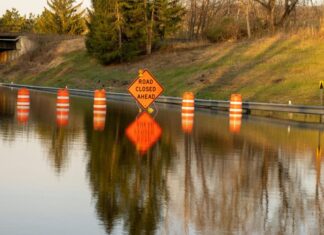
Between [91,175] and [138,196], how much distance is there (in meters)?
2.30

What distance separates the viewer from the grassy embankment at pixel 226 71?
46.5 m

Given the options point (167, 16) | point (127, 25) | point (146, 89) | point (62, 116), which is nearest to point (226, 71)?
point (127, 25)

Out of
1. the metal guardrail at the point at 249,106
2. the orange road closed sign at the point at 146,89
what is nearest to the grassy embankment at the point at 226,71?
the metal guardrail at the point at 249,106

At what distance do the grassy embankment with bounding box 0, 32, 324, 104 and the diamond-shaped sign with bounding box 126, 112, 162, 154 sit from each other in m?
14.5

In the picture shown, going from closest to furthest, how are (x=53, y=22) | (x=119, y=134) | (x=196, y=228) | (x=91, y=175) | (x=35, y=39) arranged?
(x=196, y=228) < (x=91, y=175) < (x=119, y=134) < (x=35, y=39) < (x=53, y=22)

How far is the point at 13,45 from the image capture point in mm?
101375

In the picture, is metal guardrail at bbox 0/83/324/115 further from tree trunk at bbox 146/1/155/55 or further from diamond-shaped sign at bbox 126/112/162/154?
tree trunk at bbox 146/1/155/55

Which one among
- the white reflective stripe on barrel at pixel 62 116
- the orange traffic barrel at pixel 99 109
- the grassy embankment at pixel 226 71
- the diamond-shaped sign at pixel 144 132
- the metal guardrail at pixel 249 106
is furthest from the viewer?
the grassy embankment at pixel 226 71

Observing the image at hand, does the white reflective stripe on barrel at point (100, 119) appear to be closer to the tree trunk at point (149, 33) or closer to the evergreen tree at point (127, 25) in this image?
the evergreen tree at point (127, 25)

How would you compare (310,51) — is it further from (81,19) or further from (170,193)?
(81,19)

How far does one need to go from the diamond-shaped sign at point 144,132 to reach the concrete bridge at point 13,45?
7106cm

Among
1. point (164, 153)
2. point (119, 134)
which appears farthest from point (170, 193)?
point (119, 134)

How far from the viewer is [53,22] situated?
113 meters

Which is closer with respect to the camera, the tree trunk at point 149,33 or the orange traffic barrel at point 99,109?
the orange traffic barrel at point 99,109
